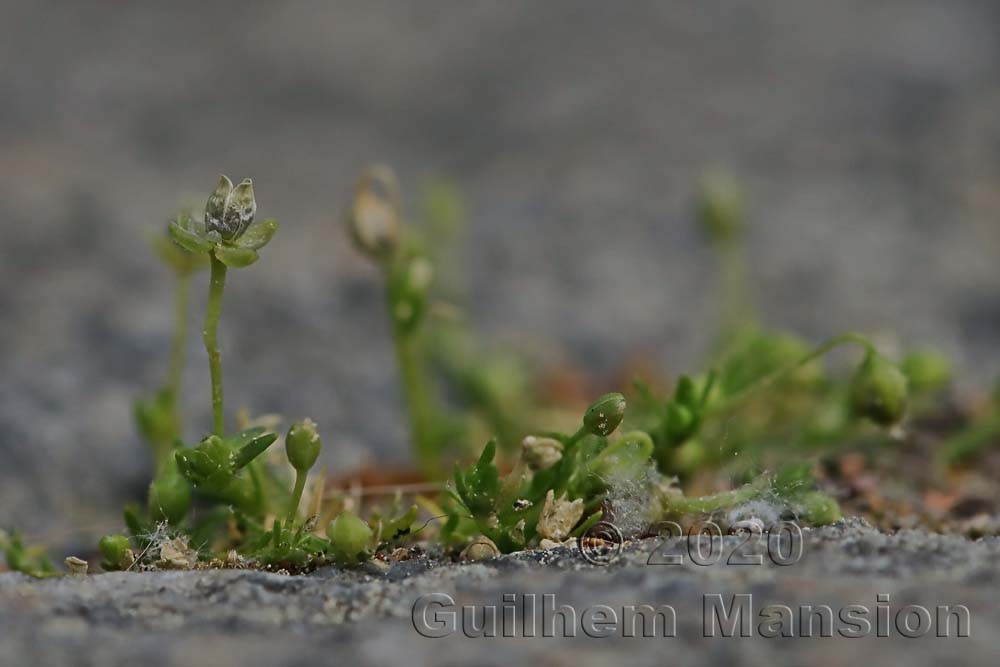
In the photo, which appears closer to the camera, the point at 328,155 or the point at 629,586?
the point at 629,586

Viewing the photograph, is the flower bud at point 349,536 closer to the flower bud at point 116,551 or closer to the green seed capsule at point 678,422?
the flower bud at point 116,551

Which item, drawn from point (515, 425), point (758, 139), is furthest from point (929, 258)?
Answer: point (515, 425)

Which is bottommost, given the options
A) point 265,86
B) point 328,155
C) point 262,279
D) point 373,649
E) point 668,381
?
point 373,649

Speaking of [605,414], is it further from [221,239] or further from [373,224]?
[373,224]

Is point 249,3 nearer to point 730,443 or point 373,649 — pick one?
point 730,443

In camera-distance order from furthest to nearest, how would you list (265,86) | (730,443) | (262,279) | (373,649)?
1. (265,86)
2. (262,279)
3. (730,443)
4. (373,649)

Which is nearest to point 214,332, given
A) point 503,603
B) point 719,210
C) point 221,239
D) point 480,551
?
point 221,239
